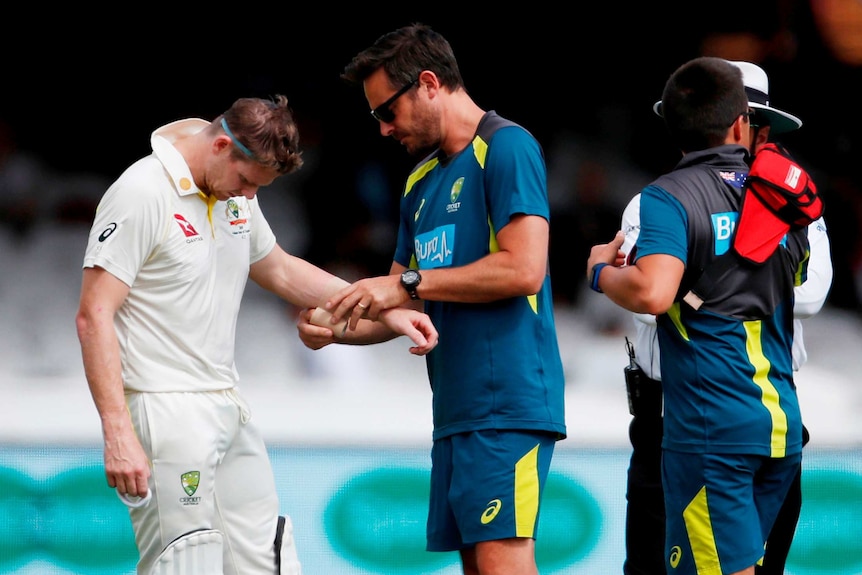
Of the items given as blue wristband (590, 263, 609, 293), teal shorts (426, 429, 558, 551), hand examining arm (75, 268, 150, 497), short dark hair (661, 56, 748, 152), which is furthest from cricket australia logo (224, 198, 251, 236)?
short dark hair (661, 56, 748, 152)

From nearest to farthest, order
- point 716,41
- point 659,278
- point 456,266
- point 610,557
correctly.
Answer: point 659,278, point 456,266, point 610,557, point 716,41

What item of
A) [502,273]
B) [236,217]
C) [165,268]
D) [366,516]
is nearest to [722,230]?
[502,273]

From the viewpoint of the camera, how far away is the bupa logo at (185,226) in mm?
2992

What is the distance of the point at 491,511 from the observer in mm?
2859

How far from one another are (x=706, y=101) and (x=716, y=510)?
99cm

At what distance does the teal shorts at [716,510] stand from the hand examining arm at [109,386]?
4.22 feet

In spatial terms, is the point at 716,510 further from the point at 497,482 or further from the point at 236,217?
the point at 236,217

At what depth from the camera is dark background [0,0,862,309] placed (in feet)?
16.2

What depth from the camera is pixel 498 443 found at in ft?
9.51

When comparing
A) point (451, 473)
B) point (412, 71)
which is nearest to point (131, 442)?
point (451, 473)

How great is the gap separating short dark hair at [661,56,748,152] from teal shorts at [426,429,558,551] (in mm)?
834

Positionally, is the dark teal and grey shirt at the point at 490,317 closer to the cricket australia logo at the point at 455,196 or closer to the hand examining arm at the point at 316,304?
the cricket australia logo at the point at 455,196

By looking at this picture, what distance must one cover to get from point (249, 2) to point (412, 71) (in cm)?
211

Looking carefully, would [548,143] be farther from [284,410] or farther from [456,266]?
[456,266]
